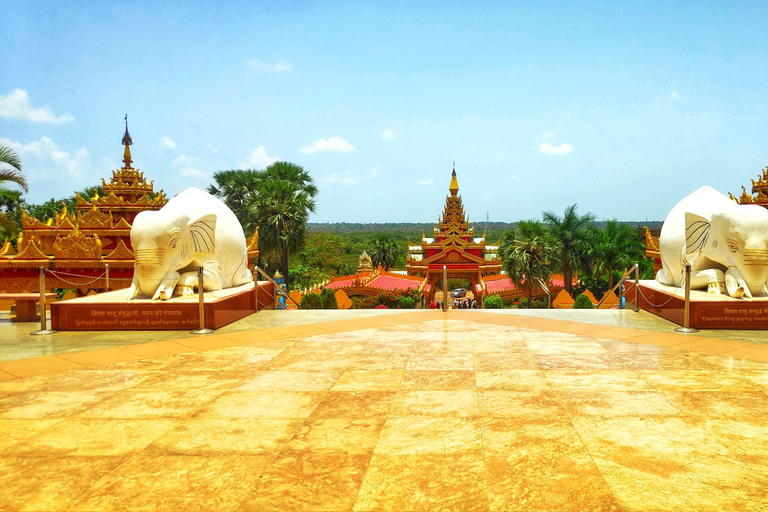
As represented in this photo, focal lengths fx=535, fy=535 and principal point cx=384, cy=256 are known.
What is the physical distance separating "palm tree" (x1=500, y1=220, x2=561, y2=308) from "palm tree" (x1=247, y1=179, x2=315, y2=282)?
34.9 ft

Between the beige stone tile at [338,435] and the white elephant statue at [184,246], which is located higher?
the white elephant statue at [184,246]

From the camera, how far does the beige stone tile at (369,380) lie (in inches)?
231

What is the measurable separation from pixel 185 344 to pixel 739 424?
23.4 feet

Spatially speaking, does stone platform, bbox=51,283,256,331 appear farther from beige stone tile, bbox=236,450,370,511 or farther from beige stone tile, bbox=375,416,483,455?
beige stone tile, bbox=236,450,370,511

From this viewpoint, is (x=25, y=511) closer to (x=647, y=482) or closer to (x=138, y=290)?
(x=647, y=482)

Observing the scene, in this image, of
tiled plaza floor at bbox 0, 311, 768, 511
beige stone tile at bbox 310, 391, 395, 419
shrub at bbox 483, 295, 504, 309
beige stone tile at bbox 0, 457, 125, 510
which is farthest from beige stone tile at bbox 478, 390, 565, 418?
shrub at bbox 483, 295, 504, 309

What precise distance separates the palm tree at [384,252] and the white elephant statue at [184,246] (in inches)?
1471

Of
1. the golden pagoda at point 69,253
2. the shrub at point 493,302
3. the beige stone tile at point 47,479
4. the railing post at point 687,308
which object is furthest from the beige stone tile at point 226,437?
the shrub at point 493,302

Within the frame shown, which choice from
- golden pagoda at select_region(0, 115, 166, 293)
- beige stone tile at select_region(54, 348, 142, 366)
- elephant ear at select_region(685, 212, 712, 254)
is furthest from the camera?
golden pagoda at select_region(0, 115, 166, 293)

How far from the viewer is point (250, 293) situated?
1135 cm

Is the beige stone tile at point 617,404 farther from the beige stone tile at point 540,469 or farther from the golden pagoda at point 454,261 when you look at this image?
the golden pagoda at point 454,261

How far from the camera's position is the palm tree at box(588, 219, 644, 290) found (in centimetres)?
2827

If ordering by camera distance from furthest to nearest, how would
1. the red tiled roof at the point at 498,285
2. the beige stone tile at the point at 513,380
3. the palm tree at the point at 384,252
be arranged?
the palm tree at the point at 384,252 < the red tiled roof at the point at 498,285 < the beige stone tile at the point at 513,380

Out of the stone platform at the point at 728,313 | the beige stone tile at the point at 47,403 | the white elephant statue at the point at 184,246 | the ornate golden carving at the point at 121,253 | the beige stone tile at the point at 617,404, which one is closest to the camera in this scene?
the beige stone tile at the point at 617,404
